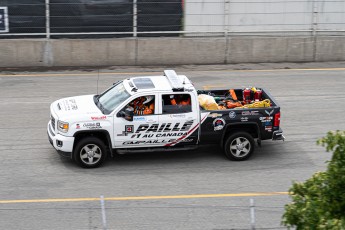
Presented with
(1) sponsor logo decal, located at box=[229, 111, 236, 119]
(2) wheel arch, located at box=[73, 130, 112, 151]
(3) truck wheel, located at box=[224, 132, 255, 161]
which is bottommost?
(3) truck wheel, located at box=[224, 132, 255, 161]

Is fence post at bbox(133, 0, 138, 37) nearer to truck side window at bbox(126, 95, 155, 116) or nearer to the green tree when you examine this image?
truck side window at bbox(126, 95, 155, 116)

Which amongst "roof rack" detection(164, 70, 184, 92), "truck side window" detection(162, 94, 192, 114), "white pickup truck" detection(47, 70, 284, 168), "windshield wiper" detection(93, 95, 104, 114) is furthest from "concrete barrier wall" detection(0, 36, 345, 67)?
"truck side window" detection(162, 94, 192, 114)

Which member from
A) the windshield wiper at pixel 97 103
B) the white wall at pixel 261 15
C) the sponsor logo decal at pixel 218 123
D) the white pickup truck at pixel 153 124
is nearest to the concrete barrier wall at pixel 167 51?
the white wall at pixel 261 15

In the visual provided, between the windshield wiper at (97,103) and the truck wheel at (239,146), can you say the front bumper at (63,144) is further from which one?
the truck wheel at (239,146)

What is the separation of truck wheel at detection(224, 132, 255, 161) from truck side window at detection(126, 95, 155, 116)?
1770mm

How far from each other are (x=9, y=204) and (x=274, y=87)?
1019 cm

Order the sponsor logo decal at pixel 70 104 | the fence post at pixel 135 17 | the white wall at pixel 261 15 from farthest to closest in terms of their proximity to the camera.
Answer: the white wall at pixel 261 15, the fence post at pixel 135 17, the sponsor logo decal at pixel 70 104

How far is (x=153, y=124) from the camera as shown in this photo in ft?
41.8

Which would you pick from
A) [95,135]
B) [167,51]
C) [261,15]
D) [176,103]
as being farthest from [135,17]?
[95,135]

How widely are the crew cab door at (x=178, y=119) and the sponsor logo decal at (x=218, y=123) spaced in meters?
0.37

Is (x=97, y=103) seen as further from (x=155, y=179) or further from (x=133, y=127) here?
(x=155, y=179)

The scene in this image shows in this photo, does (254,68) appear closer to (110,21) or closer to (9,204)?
(110,21)

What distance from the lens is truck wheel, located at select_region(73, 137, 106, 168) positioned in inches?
500

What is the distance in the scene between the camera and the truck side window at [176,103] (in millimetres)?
12883
